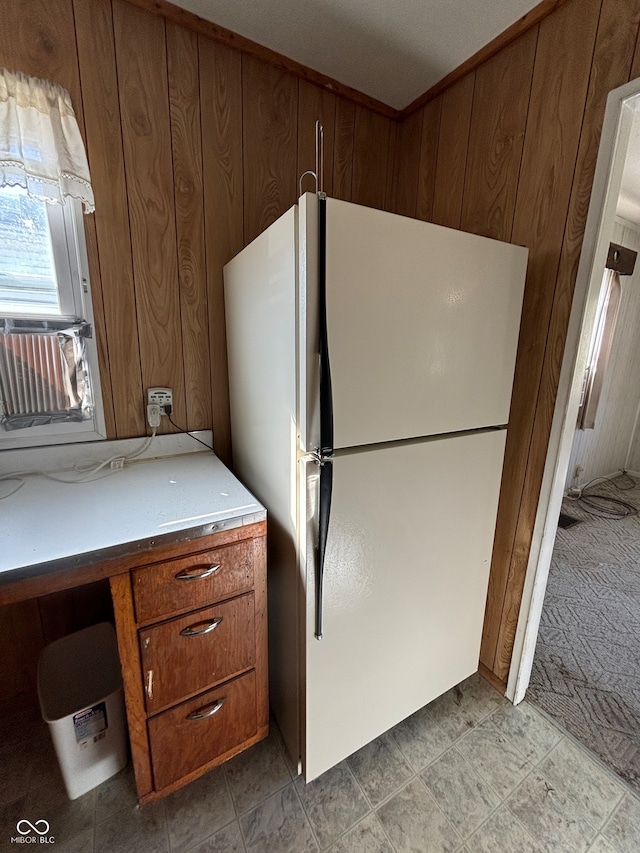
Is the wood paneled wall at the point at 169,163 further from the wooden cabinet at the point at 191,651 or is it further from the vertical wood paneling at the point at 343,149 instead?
the wooden cabinet at the point at 191,651

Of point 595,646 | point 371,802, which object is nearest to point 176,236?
point 371,802

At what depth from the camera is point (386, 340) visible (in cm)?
95

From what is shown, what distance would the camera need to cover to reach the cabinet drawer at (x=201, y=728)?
1.03 metres

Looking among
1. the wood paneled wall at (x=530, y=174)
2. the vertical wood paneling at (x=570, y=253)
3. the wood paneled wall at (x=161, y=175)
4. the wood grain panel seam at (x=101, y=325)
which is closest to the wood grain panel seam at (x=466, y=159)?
the wood paneled wall at (x=530, y=174)

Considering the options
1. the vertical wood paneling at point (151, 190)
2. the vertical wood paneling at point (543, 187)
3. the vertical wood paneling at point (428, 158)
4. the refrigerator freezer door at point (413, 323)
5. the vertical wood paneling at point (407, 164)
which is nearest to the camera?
the refrigerator freezer door at point (413, 323)

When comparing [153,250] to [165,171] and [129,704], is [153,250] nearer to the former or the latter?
[165,171]

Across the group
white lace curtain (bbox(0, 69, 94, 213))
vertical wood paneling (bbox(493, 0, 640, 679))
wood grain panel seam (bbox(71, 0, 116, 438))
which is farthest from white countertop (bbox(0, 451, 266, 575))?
vertical wood paneling (bbox(493, 0, 640, 679))

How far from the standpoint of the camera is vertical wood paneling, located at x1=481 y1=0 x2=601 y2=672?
1.10 meters

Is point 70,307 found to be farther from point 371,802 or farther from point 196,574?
point 371,802

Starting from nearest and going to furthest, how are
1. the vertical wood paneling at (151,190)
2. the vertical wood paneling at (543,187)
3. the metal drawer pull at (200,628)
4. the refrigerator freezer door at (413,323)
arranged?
the refrigerator freezer door at (413,323) < the metal drawer pull at (200,628) < the vertical wood paneling at (543,187) < the vertical wood paneling at (151,190)

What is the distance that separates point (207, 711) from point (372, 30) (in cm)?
224

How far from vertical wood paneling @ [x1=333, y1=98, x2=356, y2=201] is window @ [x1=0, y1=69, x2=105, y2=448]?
3.22 feet

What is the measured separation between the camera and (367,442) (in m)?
A: 0.98

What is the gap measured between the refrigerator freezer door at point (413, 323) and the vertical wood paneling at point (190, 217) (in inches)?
31.2
